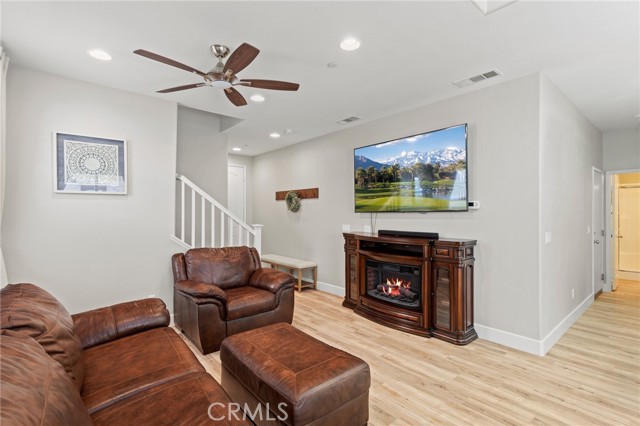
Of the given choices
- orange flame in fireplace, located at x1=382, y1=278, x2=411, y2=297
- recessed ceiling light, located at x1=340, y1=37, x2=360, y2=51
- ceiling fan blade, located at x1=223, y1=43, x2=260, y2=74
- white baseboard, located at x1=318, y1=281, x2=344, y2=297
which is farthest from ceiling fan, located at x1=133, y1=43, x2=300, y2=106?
white baseboard, located at x1=318, y1=281, x2=344, y2=297

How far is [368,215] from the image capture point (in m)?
4.62

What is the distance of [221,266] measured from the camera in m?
3.54

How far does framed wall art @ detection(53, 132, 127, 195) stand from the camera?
10.2 ft

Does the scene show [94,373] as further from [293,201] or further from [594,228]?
[594,228]

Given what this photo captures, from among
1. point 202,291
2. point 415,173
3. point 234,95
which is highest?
point 234,95

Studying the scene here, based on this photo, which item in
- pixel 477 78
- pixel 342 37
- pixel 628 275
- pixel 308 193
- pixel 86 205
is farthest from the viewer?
pixel 628 275

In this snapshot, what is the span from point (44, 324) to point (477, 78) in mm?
3845

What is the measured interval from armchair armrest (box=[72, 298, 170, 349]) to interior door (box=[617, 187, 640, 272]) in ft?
28.0

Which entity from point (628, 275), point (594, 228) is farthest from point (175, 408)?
point (628, 275)

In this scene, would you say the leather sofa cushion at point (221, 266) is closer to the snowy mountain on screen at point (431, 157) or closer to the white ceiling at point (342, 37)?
the white ceiling at point (342, 37)

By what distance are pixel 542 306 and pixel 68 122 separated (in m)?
5.12

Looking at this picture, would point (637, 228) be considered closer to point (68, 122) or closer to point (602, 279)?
point (602, 279)

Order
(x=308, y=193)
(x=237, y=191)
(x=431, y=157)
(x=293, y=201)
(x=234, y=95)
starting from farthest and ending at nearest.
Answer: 1. (x=237, y=191)
2. (x=293, y=201)
3. (x=308, y=193)
4. (x=431, y=157)
5. (x=234, y=95)

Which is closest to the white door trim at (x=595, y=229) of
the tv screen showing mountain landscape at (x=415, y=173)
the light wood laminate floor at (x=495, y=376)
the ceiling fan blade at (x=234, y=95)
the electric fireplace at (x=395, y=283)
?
the light wood laminate floor at (x=495, y=376)
